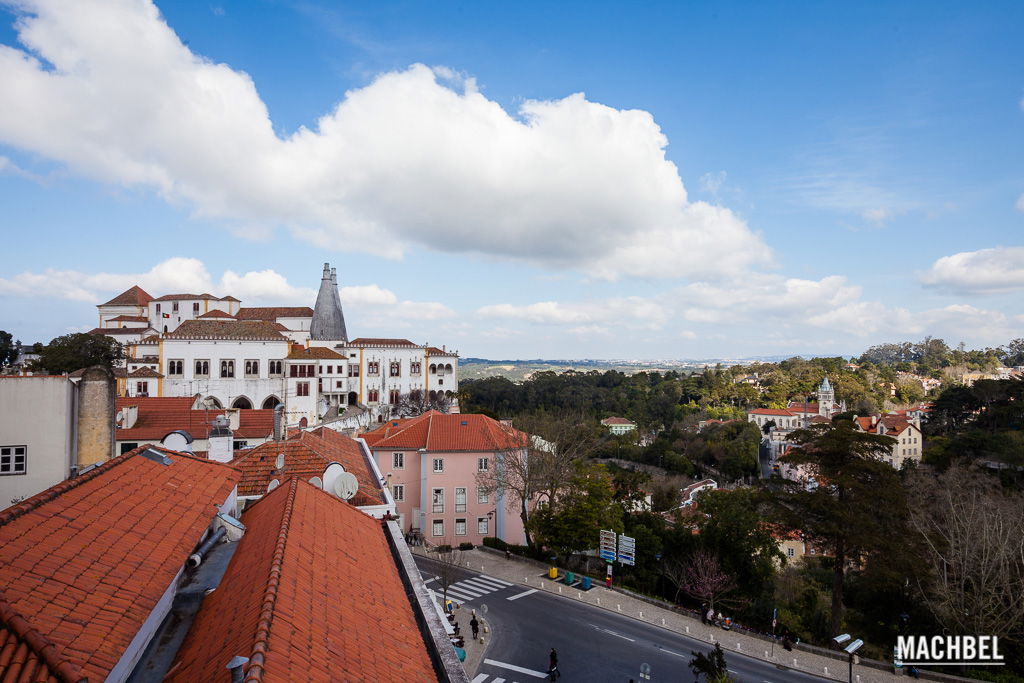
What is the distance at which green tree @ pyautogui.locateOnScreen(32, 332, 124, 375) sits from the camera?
47625 mm

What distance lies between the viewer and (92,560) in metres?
5.95

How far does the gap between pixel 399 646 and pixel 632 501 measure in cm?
2590

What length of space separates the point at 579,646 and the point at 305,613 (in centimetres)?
1436

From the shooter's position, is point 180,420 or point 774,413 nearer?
point 180,420

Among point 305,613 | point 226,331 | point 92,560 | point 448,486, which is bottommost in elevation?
point 448,486

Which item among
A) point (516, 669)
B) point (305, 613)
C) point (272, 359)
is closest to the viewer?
point (305, 613)

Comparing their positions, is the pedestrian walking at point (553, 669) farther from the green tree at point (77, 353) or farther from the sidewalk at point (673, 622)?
the green tree at point (77, 353)

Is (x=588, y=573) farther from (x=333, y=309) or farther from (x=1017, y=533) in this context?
(x=333, y=309)

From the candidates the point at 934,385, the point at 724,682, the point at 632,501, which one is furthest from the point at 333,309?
the point at 934,385

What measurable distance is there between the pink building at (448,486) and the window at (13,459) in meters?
17.4

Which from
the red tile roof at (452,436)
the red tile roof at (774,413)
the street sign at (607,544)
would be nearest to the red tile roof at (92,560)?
the street sign at (607,544)

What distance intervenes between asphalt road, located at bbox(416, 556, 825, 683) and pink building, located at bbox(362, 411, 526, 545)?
8.17 m

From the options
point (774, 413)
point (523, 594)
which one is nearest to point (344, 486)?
point (523, 594)

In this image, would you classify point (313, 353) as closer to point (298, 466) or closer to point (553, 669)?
point (298, 466)
